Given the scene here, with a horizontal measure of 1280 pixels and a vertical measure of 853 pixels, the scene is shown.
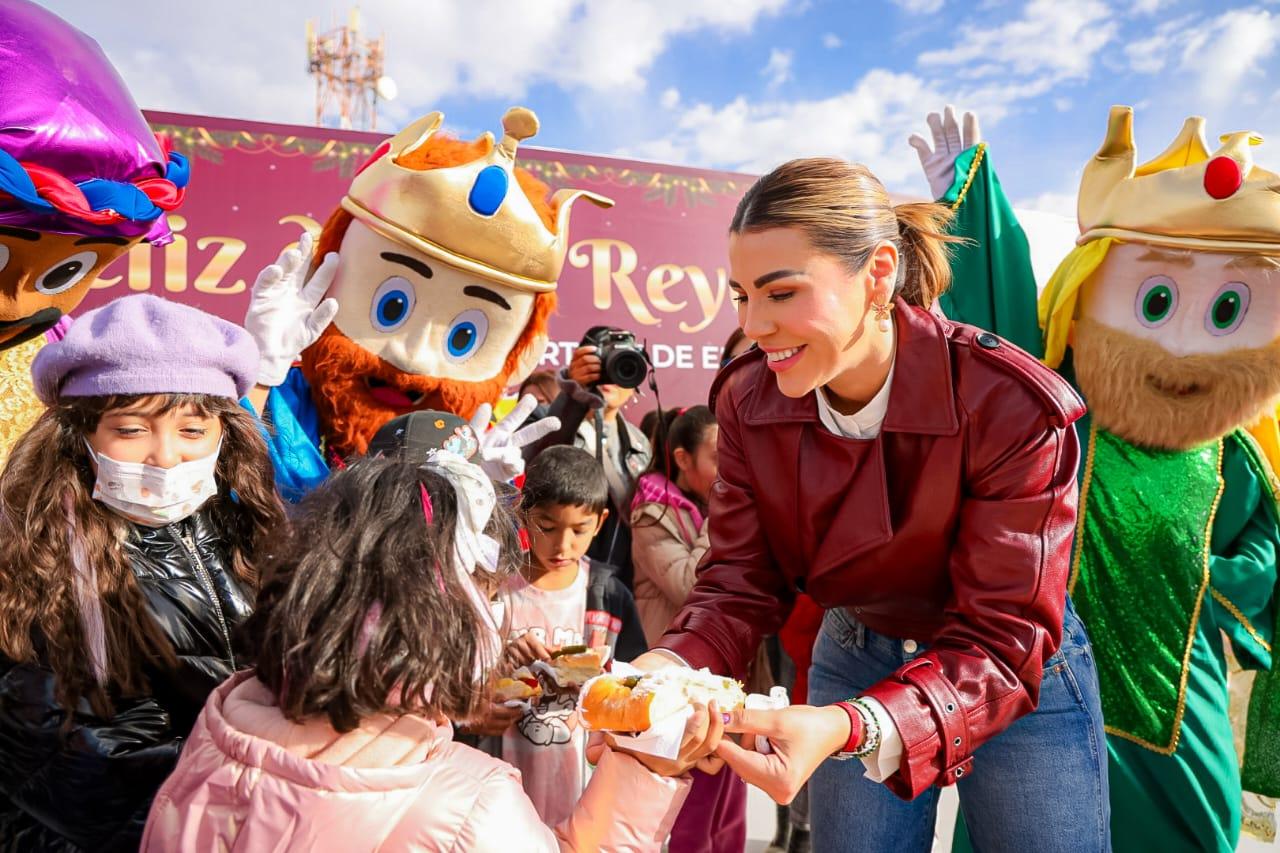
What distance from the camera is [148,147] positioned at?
7.23ft

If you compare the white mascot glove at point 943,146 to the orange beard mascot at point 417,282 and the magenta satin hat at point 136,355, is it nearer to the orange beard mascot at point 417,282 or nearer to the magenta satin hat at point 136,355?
the orange beard mascot at point 417,282

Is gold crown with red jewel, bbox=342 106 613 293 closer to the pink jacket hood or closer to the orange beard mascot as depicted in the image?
the orange beard mascot

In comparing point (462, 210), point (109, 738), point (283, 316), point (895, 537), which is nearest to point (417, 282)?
point (462, 210)

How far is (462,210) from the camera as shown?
250cm

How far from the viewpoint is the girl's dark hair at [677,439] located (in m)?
3.31

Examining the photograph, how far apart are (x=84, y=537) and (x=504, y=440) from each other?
3.11 ft

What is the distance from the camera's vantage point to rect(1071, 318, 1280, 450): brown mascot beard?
8.30 feet

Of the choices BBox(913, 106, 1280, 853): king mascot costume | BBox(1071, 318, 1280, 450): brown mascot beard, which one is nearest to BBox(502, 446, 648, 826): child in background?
BBox(913, 106, 1280, 853): king mascot costume

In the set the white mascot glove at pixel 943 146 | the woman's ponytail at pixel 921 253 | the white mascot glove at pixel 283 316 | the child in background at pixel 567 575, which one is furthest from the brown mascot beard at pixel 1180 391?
the white mascot glove at pixel 283 316

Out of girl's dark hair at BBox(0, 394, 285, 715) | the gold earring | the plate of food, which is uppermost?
the gold earring

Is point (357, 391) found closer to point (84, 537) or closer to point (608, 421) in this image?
point (84, 537)

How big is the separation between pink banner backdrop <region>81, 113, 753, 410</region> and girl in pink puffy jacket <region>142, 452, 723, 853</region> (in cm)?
369

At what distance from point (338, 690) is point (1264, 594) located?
251 cm

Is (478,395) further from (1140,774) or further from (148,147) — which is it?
(1140,774)
